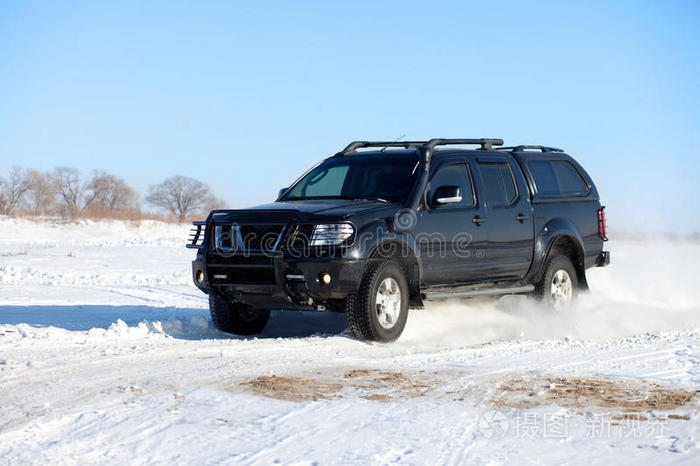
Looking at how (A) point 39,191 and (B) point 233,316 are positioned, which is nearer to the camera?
(B) point 233,316

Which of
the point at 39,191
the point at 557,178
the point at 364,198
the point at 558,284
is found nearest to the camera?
the point at 364,198

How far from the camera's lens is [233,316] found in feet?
28.5

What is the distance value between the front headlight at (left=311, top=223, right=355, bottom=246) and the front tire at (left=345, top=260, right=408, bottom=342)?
392 mm

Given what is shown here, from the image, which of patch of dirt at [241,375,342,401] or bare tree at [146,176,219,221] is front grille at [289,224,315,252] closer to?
patch of dirt at [241,375,342,401]

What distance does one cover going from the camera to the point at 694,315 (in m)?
10.5

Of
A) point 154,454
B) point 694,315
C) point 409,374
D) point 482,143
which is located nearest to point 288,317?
point 482,143

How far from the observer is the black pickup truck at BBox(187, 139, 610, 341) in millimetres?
7676

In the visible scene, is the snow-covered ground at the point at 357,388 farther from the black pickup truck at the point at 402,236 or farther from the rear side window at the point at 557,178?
the rear side window at the point at 557,178

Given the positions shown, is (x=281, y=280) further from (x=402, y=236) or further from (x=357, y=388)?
(x=357, y=388)

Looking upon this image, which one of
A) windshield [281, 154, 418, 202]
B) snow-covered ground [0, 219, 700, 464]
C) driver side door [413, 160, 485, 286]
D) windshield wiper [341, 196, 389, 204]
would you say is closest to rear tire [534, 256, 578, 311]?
snow-covered ground [0, 219, 700, 464]

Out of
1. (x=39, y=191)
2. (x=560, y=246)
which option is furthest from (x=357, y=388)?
(x=39, y=191)

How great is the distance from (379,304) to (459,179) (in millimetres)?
1866

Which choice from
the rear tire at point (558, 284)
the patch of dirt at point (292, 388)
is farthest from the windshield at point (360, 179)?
the patch of dirt at point (292, 388)

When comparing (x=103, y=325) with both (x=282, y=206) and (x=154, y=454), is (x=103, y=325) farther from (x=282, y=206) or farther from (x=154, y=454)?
(x=154, y=454)
